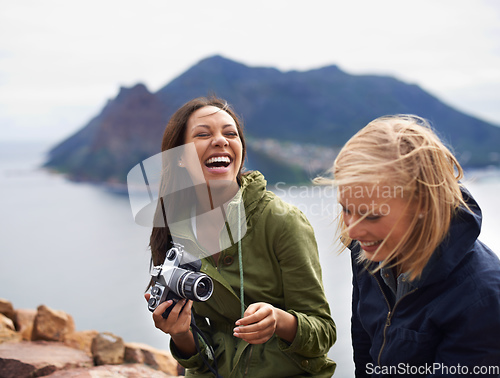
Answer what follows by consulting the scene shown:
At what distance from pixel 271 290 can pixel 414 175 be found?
0.35 m

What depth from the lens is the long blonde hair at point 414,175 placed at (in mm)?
571

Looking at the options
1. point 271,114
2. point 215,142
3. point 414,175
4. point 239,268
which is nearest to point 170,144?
point 215,142

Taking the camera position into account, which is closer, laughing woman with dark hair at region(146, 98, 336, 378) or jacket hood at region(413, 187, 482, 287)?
jacket hood at region(413, 187, 482, 287)

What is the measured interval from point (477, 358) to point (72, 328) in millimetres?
1317

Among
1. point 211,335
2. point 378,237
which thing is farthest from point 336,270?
point 378,237

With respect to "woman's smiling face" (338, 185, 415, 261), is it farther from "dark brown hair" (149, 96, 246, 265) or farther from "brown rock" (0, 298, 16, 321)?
"brown rock" (0, 298, 16, 321)

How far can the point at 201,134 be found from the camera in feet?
2.87

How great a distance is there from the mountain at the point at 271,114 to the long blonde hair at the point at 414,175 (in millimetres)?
3175

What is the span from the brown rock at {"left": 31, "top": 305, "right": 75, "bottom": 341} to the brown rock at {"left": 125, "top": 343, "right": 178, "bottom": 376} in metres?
0.24

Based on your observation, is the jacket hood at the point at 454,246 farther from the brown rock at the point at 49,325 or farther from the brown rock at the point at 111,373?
the brown rock at the point at 49,325

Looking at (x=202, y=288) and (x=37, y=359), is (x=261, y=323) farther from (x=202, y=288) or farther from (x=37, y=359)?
(x=37, y=359)

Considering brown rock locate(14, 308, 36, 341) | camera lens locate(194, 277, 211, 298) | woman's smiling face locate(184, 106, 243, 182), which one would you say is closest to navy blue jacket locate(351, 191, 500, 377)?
camera lens locate(194, 277, 211, 298)

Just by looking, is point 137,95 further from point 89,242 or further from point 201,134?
point 201,134

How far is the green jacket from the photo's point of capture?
0.79 metres
